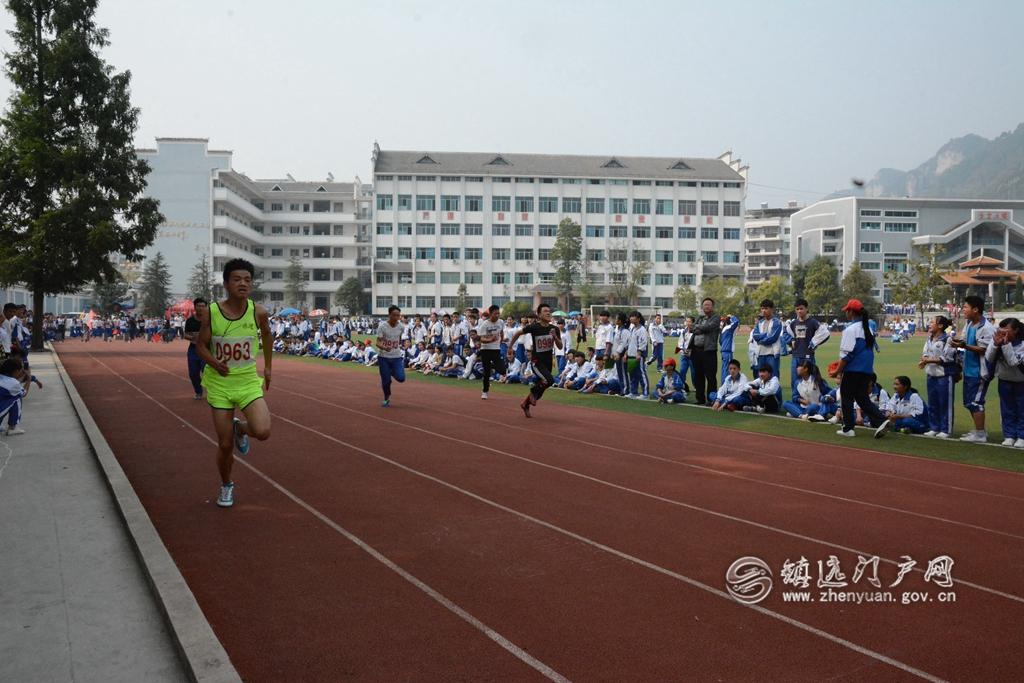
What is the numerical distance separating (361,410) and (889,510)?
361 inches

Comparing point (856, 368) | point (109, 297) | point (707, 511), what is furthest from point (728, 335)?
point (109, 297)

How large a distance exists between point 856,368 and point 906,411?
133cm

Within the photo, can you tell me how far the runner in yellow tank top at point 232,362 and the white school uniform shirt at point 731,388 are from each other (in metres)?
9.50

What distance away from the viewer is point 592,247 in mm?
79750

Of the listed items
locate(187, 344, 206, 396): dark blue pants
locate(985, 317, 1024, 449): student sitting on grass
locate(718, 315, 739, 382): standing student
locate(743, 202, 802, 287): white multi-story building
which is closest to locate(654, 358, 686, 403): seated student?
locate(718, 315, 739, 382): standing student

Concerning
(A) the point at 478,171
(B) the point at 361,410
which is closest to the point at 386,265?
(A) the point at 478,171

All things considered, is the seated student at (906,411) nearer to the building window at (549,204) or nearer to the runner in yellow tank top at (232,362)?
the runner in yellow tank top at (232,362)

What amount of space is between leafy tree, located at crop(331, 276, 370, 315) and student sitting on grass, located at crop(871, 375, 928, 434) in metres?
70.4

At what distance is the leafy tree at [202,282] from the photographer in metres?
71.2

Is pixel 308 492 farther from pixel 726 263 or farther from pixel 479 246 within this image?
pixel 726 263

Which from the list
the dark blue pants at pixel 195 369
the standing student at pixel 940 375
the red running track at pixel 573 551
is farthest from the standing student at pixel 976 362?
the dark blue pants at pixel 195 369

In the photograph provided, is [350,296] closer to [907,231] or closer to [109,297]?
[109,297]

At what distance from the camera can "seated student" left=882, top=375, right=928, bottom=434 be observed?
11.1m

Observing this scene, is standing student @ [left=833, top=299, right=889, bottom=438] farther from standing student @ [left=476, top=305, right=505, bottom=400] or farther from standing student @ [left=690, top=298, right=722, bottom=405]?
standing student @ [left=476, top=305, right=505, bottom=400]
